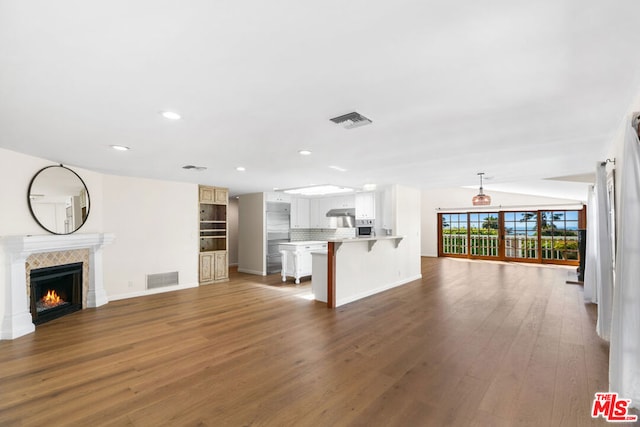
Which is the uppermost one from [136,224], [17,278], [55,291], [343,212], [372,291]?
[343,212]

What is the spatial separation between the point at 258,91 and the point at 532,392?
3.20 metres

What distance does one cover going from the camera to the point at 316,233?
9.39m

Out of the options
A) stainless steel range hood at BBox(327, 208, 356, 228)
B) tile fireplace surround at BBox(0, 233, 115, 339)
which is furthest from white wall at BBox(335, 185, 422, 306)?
tile fireplace surround at BBox(0, 233, 115, 339)

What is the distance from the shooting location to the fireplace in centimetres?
414

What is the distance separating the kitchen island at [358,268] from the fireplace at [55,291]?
12.9 feet

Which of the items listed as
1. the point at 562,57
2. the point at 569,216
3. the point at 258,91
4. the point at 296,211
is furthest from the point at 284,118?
the point at 569,216

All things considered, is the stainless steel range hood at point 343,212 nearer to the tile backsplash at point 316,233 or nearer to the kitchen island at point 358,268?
the tile backsplash at point 316,233

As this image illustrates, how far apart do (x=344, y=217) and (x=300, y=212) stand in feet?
4.89

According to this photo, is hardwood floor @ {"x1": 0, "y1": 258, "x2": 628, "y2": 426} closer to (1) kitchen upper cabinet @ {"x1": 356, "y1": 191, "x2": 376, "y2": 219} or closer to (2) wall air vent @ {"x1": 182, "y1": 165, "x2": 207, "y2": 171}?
(2) wall air vent @ {"x1": 182, "y1": 165, "x2": 207, "y2": 171}

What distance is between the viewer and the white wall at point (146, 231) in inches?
215

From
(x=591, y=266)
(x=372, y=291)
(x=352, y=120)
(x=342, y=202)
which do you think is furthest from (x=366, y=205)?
(x=352, y=120)

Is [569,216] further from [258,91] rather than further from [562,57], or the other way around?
[258,91]

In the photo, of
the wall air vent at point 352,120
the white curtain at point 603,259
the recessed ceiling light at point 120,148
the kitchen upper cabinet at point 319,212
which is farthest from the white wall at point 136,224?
the white curtain at point 603,259

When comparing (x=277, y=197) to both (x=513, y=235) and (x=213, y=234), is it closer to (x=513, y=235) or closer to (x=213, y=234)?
(x=213, y=234)
